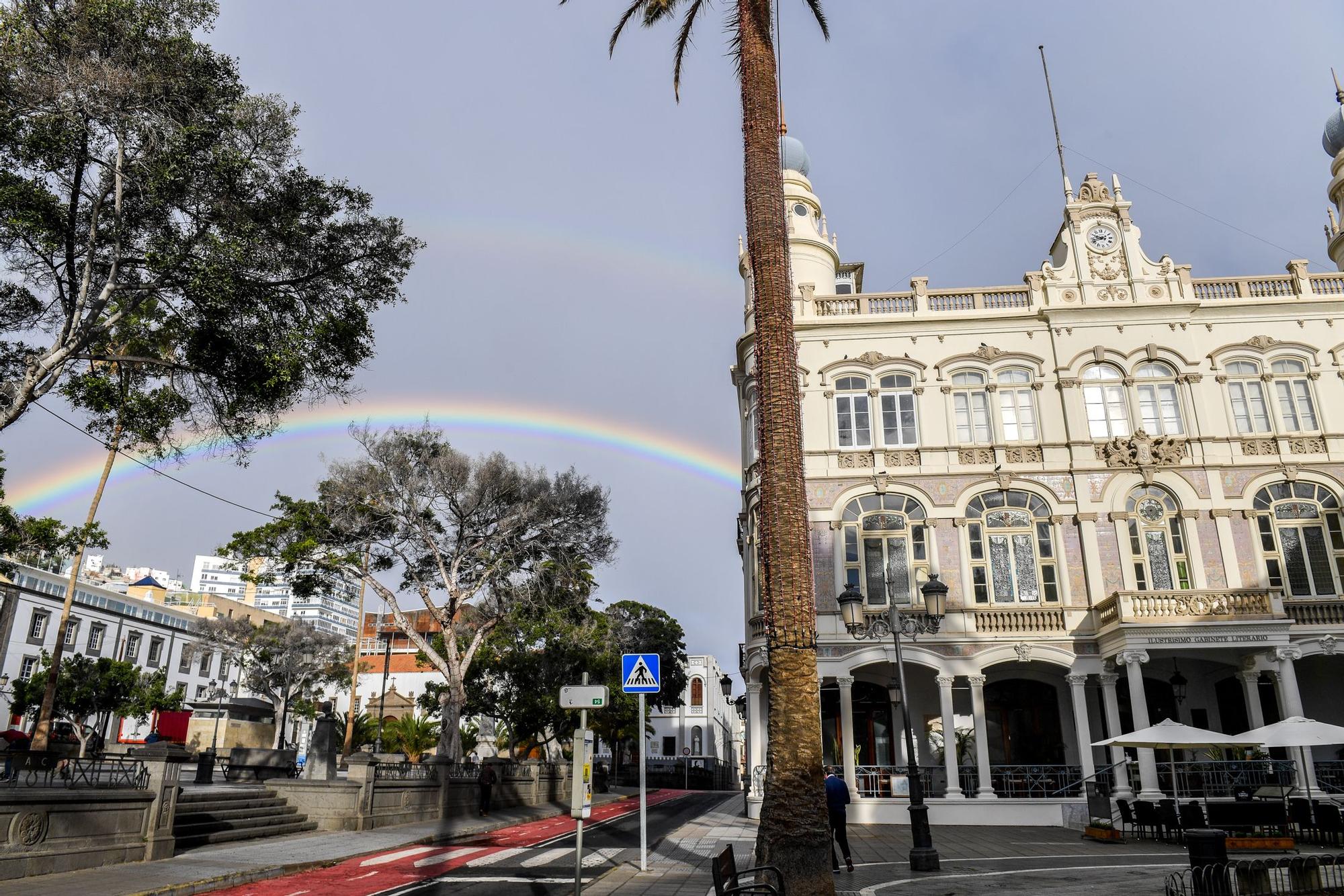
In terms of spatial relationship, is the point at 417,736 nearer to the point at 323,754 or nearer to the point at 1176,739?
the point at 323,754

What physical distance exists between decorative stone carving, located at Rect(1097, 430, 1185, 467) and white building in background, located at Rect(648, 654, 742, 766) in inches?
2297

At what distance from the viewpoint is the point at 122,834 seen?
1351 cm

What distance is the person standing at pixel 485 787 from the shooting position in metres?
26.2

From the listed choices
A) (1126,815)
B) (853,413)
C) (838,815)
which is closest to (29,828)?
(838,815)

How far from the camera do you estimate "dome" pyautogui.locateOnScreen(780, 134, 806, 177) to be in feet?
108

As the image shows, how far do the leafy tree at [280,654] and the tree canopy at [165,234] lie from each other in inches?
1494

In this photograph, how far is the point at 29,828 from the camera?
470 inches

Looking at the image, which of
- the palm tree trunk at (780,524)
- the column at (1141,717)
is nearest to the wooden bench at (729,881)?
the palm tree trunk at (780,524)

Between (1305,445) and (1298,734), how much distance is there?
11.0 m

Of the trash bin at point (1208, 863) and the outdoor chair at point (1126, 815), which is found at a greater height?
the trash bin at point (1208, 863)

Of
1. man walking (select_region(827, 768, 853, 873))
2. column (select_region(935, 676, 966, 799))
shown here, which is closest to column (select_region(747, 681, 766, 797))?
column (select_region(935, 676, 966, 799))

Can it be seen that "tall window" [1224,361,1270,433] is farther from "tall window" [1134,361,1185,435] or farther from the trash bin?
the trash bin

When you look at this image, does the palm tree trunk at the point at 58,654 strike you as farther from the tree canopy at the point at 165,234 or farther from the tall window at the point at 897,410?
the tall window at the point at 897,410

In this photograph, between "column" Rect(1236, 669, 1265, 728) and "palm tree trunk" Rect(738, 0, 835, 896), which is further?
"column" Rect(1236, 669, 1265, 728)
